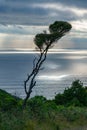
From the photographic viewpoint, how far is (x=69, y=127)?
18719 millimetres

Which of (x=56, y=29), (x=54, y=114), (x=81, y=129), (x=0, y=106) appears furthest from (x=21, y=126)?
(x=56, y=29)

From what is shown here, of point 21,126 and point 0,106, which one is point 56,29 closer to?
point 0,106

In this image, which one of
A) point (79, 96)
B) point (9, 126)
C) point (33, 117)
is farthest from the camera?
point (79, 96)

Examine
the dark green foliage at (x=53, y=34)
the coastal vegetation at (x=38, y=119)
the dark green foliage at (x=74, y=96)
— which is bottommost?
the dark green foliage at (x=74, y=96)

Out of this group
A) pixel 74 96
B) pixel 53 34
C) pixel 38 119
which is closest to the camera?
pixel 38 119

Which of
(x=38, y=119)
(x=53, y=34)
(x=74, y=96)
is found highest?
(x=53, y=34)

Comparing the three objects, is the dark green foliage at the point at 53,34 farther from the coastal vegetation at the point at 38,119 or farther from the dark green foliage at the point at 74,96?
the dark green foliage at the point at 74,96

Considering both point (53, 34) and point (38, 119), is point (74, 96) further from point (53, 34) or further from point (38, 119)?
point (38, 119)

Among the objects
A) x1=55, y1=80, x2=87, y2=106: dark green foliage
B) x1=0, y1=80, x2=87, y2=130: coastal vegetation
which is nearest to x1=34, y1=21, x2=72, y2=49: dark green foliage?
x1=0, y1=80, x2=87, y2=130: coastal vegetation

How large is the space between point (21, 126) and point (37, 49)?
7347 millimetres

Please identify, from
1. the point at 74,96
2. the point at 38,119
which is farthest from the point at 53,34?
the point at 74,96

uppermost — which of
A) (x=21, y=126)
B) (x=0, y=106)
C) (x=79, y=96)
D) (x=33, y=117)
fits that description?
(x=21, y=126)

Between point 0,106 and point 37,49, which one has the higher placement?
point 37,49

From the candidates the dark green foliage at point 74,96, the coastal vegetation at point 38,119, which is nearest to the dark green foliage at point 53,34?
the coastal vegetation at point 38,119
